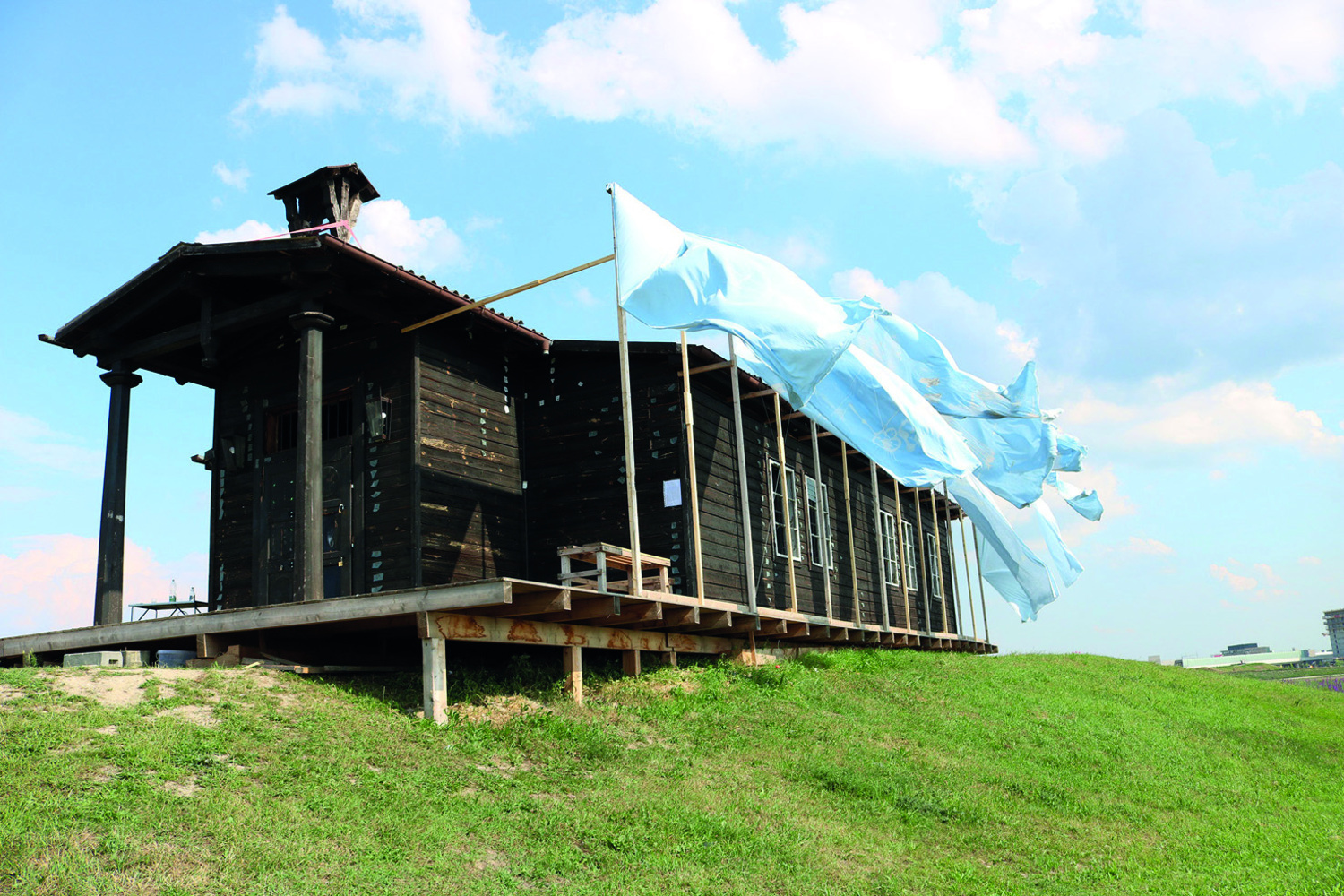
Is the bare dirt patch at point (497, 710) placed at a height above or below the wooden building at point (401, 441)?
below

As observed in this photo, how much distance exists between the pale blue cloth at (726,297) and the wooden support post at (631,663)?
3779 mm

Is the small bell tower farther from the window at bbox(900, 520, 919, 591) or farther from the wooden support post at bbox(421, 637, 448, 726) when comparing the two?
the window at bbox(900, 520, 919, 591)

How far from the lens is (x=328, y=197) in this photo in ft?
44.0

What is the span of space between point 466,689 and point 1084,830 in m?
6.14

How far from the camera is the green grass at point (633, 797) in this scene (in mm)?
6070

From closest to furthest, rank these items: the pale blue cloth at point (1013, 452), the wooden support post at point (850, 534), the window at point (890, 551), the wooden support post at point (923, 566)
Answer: the pale blue cloth at point (1013, 452)
the wooden support post at point (850, 534)
the window at point (890, 551)
the wooden support post at point (923, 566)

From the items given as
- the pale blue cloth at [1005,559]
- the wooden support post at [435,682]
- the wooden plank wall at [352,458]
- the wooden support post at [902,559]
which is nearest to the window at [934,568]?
the wooden support post at [902,559]

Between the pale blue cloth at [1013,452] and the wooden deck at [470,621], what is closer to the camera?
the wooden deck at [470,621]

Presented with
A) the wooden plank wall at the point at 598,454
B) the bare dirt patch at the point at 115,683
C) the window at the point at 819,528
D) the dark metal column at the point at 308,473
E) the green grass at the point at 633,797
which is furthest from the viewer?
the window at the point at 819,528

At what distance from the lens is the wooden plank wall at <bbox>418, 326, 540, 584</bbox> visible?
13289 mm

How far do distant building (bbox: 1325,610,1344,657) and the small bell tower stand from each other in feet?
372

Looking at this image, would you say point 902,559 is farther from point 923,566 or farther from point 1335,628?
point 1335,628

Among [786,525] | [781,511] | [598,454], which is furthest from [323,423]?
[781,511]

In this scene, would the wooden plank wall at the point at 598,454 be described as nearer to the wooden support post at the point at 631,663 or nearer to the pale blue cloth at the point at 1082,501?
the wooden support post at the point at 631,663
